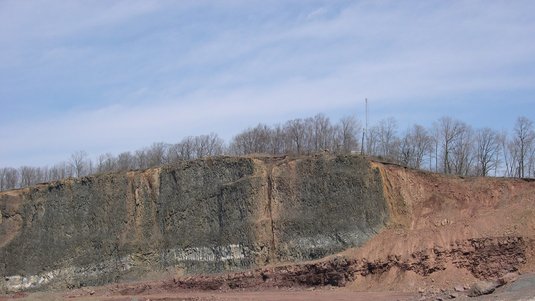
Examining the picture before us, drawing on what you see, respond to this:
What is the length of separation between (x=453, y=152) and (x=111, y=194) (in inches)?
1811

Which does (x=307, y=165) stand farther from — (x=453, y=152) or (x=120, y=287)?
(x=453, y=152)

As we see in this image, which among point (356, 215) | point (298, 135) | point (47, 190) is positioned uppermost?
point (298, 135)

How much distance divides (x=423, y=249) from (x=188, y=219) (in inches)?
727

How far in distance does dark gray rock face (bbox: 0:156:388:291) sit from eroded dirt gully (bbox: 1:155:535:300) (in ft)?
6.11

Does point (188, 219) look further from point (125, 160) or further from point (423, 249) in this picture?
point (125, 160)

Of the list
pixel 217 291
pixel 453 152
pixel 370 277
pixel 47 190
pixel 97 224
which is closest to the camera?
pixel 370 277

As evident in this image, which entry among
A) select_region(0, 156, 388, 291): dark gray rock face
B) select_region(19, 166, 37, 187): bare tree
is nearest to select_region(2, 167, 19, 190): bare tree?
select_region(19, 166, 37, 187): bare tree

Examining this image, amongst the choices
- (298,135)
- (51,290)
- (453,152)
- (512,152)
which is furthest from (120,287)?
(512,152)

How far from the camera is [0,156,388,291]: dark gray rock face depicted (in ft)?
139

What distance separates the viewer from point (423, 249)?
115 feet

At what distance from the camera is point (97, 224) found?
162 feet

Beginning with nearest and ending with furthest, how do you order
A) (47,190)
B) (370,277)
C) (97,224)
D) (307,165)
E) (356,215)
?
(370,277) < (356,215) < (307,165) < (97,224) < (47,190)

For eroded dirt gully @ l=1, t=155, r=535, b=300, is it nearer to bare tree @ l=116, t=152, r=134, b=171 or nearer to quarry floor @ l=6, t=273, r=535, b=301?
quarry floor @ l=6, t=273, r=535, b=301

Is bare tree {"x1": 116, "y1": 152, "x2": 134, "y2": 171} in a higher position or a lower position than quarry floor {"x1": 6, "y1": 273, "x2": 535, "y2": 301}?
higher
